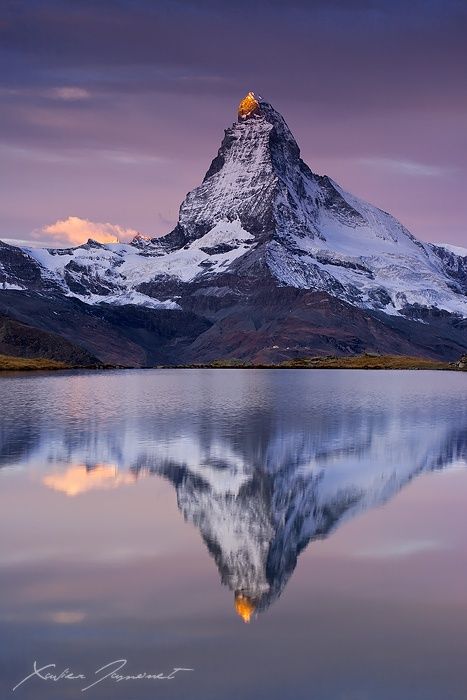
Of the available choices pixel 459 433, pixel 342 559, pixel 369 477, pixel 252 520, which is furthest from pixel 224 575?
pixel 459 433

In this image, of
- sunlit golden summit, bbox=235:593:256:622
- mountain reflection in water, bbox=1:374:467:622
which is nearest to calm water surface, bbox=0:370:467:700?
sunlit golden summit, bbox=235:593:256:622

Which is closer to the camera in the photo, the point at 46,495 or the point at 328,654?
the point at 328,654

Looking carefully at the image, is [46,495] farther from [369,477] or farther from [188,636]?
[188,636]

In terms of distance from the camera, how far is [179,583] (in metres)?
28.4

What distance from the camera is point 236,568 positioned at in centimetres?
3052

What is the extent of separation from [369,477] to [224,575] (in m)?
24.6

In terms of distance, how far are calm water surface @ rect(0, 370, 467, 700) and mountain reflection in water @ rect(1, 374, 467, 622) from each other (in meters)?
0.18

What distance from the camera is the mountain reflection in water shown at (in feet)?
113

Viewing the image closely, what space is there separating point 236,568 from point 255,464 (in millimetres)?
27580
